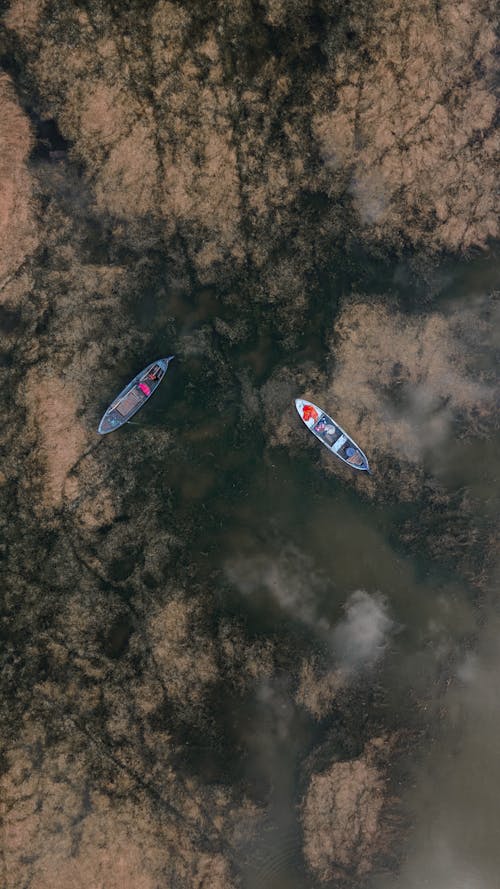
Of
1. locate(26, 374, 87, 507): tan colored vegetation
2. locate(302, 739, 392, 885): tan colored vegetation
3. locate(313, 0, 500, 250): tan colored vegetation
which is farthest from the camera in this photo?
locate(26, 374, 87, 507): tan colored vegetation

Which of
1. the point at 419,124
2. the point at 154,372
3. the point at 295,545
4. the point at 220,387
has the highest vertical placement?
the point at 419,124

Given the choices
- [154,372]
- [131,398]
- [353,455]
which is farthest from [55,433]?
[353,455]

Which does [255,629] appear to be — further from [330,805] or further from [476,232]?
[476,232]

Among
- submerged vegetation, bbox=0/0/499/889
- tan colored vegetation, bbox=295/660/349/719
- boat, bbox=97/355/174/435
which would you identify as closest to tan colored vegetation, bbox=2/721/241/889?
submerged vegetation, bbox=0/0/499/889

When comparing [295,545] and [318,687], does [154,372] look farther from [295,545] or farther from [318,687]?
[318,687]

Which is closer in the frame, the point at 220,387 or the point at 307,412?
the point at 307,412

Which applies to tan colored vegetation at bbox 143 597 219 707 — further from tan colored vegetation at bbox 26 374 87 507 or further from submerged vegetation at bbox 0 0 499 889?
tan colored vegetation at bbox 26 374 87 507
